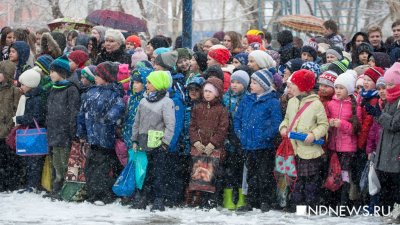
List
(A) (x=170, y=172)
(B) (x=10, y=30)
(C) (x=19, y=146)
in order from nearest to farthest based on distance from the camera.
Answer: (A) (x=170, y=172) < (C) (x=19, y=146) < (B) (x=10, y=30)

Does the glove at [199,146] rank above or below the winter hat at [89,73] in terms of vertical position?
below

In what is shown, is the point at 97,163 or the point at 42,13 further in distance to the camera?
the point at 42,13

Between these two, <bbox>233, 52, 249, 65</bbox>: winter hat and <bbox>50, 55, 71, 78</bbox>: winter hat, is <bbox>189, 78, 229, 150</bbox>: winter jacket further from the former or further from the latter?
<bbox>50, 55, 71, 78</bbox>: winter hat

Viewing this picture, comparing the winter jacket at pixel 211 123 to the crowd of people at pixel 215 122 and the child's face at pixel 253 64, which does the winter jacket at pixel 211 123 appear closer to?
the crowd of people at pixel 215 122

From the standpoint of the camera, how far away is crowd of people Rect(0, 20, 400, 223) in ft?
37.7

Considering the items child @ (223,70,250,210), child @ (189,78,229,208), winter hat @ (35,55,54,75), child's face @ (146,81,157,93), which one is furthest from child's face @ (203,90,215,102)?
winter hat @ (35,55,54,75)

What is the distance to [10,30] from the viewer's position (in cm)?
1627

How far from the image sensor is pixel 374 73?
11570mm

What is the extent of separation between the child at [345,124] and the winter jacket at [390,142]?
52 cm

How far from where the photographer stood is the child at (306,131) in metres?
11.5

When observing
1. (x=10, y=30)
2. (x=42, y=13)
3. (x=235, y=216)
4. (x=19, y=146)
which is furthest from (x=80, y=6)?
(x=235, y=216)

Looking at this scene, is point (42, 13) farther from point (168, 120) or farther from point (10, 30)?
point (168, 120)

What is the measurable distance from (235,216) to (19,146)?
3.56 m

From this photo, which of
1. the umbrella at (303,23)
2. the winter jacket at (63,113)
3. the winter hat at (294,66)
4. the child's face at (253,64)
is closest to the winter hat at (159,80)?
the child's face at (253,64)
